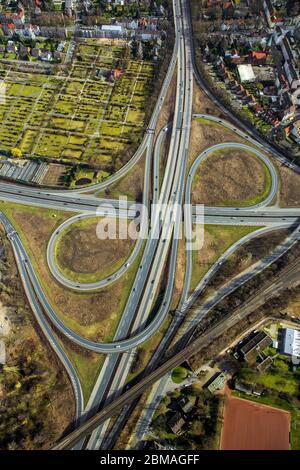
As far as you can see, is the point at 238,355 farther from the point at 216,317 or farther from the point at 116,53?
the point at 116,53

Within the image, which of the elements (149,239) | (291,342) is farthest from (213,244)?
(291,342)

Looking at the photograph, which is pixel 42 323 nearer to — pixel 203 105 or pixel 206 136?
pixel 206 136

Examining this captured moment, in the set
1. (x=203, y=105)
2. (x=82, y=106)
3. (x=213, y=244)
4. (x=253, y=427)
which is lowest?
(x=253, y=427)

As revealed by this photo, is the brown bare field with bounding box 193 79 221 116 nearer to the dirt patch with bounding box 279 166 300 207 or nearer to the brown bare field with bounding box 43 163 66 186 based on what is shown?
the dirt patch with bounding box 279 166 300 207

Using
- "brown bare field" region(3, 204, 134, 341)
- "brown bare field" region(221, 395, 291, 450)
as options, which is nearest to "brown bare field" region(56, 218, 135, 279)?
"brown bare field" region(3, 204, 134, 341)

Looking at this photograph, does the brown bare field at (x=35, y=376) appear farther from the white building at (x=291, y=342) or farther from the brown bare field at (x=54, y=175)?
the white building at (x=291, y=342)

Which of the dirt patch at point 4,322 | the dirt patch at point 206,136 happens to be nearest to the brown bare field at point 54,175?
the dirt patch at point 4,322
